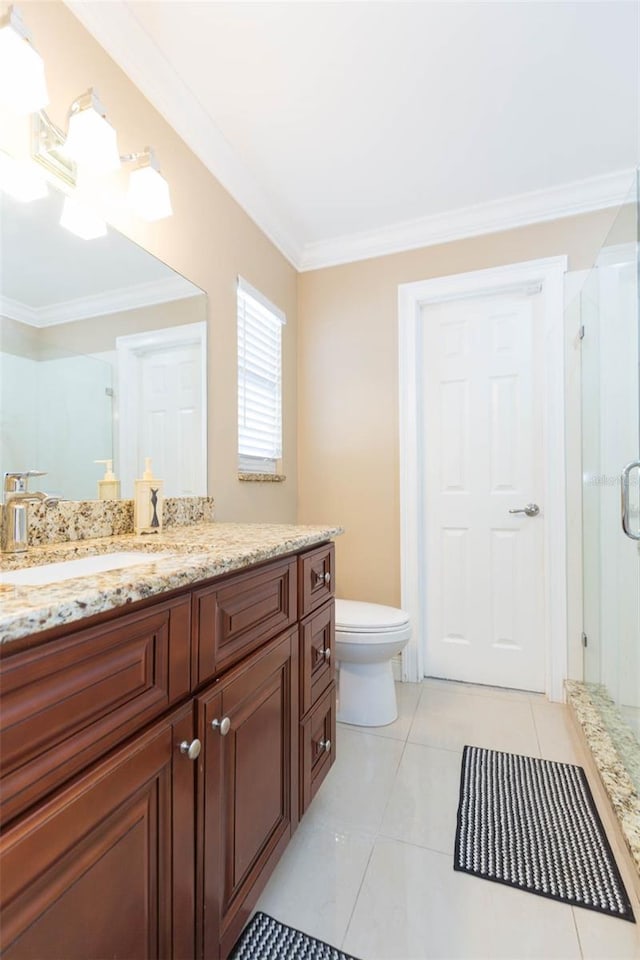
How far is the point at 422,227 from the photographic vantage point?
235 centimetres

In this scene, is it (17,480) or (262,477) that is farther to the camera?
(262,477)

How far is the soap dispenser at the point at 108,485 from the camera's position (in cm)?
130

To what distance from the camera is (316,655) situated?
1349mm

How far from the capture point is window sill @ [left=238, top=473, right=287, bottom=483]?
6.69 ft

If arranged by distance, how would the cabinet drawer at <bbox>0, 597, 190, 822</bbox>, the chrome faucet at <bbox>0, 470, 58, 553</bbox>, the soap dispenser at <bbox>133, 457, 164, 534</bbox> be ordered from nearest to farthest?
1. the cabinet drawer at <bbox>0, 597, 190, 822</bbox>
2. the chrome faucet at <bbox>0, 470, 58, 553</bbox>
3. the soap dispenser at <bbox>133, 457, 164, 534</bbox>

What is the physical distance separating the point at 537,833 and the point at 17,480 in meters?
1.74

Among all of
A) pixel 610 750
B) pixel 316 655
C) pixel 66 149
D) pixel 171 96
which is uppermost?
pixel 171 96

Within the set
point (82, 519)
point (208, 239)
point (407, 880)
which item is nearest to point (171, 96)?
point (208, 239)

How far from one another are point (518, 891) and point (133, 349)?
1859mm

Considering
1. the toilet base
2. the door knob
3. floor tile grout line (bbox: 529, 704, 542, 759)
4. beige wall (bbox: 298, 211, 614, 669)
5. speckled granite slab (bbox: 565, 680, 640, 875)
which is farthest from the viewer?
beige wall (bbox: 298, 211, 614, 669)

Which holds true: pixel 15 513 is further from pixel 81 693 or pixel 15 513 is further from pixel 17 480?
pixel 81 693

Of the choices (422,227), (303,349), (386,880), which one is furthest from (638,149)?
(386,880)

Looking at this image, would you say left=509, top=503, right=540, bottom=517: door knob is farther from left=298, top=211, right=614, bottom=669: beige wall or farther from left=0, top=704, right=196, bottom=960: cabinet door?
left=0, top=704, right=196, bottom=960: cabinet door

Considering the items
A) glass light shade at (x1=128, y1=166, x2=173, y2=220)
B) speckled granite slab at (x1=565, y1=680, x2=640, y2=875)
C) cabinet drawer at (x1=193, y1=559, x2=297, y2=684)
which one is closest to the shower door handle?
speckled granite slab at (x1=565, y1=680, x2=640, y2=875)
